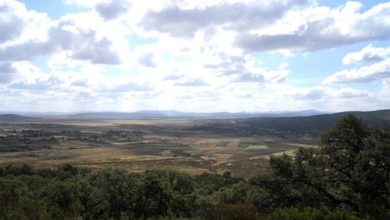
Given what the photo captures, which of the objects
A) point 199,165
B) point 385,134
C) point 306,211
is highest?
point 385,134

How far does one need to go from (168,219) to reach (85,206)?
15803 millimetres

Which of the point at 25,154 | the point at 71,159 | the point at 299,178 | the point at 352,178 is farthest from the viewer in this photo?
the point at 25,154

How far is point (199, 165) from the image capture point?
14738 centimetres

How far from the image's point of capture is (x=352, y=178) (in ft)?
118

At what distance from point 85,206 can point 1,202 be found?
19623 mm

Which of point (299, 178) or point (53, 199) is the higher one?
point (299, 178)

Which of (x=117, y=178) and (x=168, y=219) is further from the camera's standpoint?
(x=117, y=178)

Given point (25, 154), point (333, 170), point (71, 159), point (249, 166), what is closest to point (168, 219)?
point (333, 170)

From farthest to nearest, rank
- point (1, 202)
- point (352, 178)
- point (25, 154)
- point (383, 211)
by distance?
point (25, 154) → point (352, 178) → point (383, 211) → point (1, 202)

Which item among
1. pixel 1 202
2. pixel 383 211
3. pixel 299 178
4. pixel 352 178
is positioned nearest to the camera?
pixel 1 202

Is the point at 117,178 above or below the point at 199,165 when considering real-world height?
above

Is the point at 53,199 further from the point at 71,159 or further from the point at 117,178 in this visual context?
the point at 71,159

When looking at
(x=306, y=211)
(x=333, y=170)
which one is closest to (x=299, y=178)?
(x=333, y=170)

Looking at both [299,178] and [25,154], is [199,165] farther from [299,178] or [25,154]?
[299,178]
